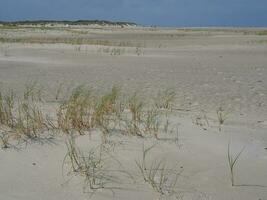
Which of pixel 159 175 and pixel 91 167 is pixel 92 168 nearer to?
pixel 91 167

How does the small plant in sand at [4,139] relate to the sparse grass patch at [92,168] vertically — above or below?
above

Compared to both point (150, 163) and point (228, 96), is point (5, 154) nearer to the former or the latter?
point (150, 163)

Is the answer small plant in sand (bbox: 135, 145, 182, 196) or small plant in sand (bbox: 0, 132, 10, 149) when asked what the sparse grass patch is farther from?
small plant in sand (bbox: 0, 132, 10, 149)

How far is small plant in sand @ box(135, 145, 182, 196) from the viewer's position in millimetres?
2902

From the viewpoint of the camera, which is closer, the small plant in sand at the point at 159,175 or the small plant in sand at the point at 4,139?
the small plant in sand at the point at 159,175

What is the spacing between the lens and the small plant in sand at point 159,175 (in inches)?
114

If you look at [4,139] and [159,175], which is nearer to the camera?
[159,175]

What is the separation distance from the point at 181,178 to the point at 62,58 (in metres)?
12.9

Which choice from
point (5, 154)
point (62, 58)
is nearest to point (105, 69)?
point (62, 58)

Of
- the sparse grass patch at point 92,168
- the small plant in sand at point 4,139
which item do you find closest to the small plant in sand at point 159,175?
the sparse grass patch at point 92,168

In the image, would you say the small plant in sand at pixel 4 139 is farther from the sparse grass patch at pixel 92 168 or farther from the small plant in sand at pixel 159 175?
the small plant in sand at pixel 159 175

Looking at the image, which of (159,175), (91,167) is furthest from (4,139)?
(159,175)

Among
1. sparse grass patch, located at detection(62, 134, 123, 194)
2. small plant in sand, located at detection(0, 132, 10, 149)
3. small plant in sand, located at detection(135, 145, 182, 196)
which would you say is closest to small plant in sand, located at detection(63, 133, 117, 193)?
sparse grass patch, located at detection(62, 134, 123, 194)

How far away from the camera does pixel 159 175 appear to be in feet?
10.3
